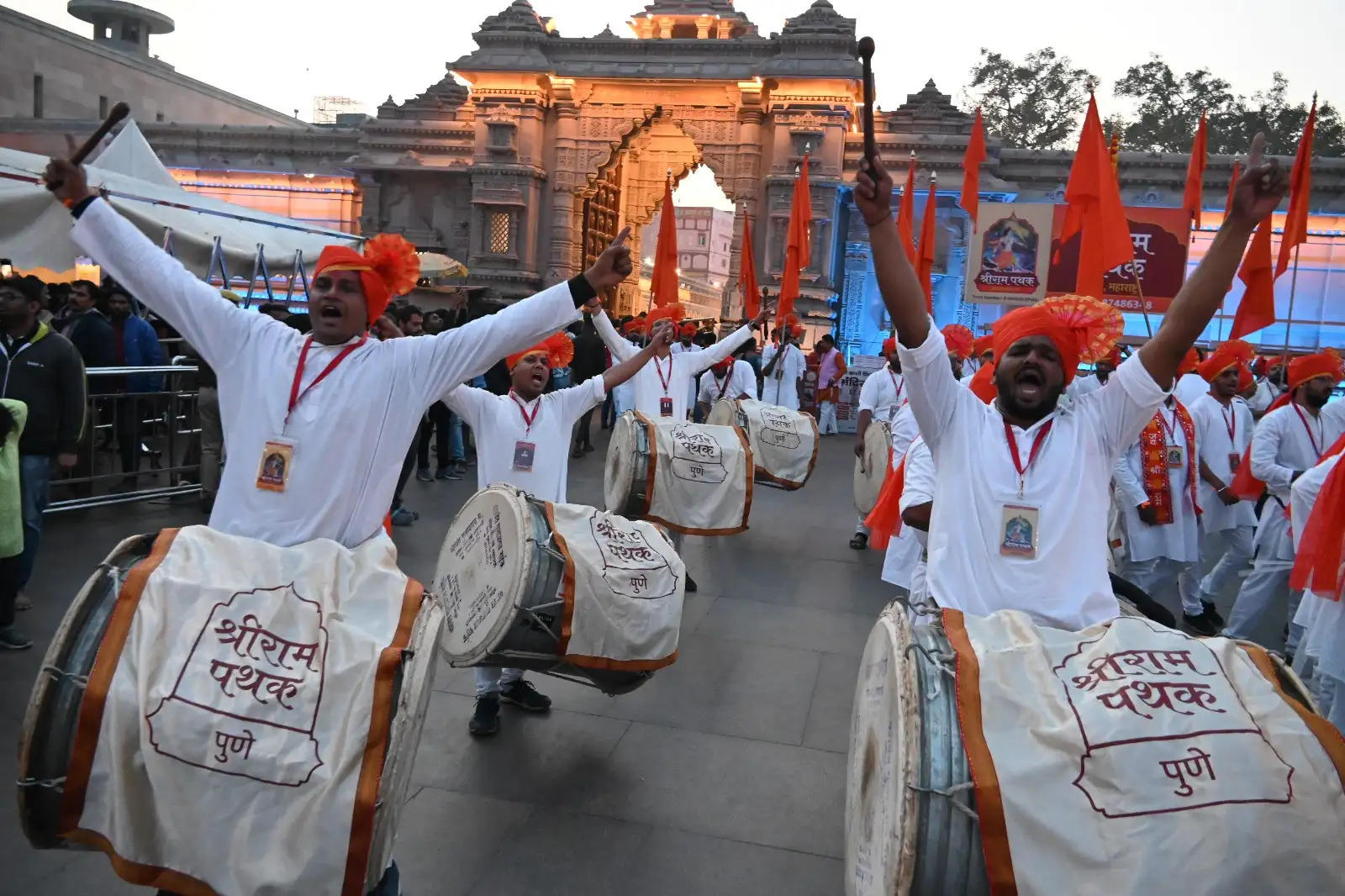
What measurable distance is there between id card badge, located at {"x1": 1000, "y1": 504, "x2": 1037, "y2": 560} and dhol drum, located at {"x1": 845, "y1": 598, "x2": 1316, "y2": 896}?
474 mm

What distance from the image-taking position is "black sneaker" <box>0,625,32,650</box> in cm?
516

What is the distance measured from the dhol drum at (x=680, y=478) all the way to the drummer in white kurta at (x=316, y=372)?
3.98m

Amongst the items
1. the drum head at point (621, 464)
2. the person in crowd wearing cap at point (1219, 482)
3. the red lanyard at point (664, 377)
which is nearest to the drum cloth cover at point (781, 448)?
the red lanyard at point (664, 377)

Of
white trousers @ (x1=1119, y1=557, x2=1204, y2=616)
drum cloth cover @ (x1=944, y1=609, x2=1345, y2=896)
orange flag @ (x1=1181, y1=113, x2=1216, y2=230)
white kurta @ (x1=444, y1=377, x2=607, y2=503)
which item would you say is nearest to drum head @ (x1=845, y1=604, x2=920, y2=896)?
drum cloth cover @ (x1=944, y1=609, x2=1345, y2=896)

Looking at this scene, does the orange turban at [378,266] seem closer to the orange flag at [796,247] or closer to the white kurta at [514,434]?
the white kurta at [514,434]

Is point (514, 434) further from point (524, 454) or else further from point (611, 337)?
point (611, 337)

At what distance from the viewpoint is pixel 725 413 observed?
9875 millimetres

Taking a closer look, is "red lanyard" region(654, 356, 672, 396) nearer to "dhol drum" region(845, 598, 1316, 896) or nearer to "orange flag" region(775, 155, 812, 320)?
"orange flag" region(775, 155, 812, 320)

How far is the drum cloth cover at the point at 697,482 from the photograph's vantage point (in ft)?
24.3

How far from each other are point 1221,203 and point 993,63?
16251 mm

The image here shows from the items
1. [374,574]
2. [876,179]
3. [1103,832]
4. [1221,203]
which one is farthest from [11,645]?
[1221,203]

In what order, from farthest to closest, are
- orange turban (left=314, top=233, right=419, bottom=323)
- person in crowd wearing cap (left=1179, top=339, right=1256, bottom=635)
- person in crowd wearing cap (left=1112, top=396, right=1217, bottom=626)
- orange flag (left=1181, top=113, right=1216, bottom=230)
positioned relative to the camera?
orange flag (left=1181, top=113, right=1216, bottom=230) → person in crowd wearing cap (left=1179, top=339, right=1256, bottom=635) → person in crowd wearing cap (left=1112, top=396, right=1217, bottom=626) → orange turban (left=314, top=233, right=419, bottom=323)

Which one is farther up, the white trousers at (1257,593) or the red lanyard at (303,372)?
the red lanyard at (303,372)

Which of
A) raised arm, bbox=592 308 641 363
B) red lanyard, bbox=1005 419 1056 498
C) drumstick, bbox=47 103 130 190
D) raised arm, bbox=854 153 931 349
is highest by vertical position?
drumstick, bbox=47 103 130 190
